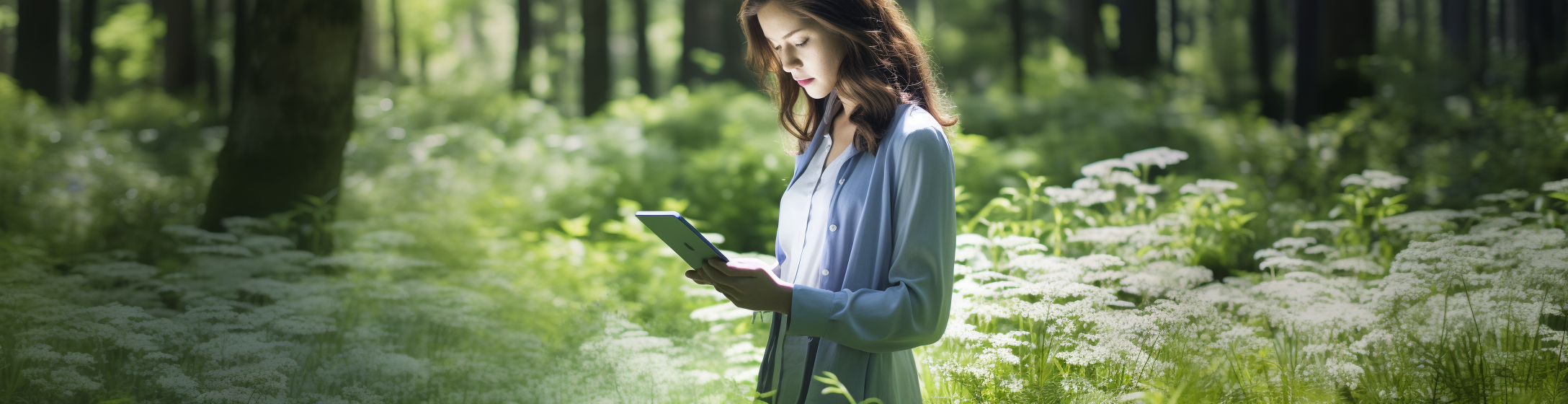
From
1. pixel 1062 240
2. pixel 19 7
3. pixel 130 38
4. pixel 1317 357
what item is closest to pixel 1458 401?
pixel 1317 357

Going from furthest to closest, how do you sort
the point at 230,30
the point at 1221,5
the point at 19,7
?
the point at 1221,5 < the point at 230,30 < the point at 19,7

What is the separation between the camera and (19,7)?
14.0 m

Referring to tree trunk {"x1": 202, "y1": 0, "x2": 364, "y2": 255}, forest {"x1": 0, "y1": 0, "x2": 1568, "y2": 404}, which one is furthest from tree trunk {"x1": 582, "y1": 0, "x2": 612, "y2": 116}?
tree trunk {"x1": 202, "y1": 0, "x2": 364, "y2": 255}

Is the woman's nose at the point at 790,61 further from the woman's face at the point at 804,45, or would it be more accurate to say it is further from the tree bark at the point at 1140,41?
the tree bark at the point at 1140,41

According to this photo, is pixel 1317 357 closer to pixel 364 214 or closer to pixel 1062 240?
pixel 1062 240

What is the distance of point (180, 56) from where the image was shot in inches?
703

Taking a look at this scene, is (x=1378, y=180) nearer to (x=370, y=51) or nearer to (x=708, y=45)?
(x=708, y=45)

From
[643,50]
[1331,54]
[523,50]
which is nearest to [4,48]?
[523,50]

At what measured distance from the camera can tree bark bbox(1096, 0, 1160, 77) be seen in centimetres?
1572

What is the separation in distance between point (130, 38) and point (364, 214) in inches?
784

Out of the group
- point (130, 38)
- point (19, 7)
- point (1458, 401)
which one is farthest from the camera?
point (130, 38)

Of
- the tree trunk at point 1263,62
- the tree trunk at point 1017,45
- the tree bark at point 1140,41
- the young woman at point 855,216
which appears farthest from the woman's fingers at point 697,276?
the tree trunk at point 1263,62

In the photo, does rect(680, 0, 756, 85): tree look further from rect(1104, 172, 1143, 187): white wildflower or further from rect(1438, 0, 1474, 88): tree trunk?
rect(1438, 0, 1474, 88): tree trunk

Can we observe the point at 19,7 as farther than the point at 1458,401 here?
Yes
